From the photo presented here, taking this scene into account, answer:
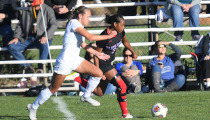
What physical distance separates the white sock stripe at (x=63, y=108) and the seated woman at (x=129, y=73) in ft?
5.33

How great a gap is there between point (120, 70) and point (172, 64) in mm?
1330

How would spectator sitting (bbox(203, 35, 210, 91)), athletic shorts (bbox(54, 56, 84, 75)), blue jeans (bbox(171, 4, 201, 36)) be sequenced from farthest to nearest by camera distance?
blue jeans (bbox(171, 4, 201, 36))
spectator sitting (bbox(203, 35, 210, 91))
athletic shorts (bbox(54, 56, 84, 75))

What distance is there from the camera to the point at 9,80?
14.2 meters

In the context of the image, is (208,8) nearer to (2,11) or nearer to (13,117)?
(2,11)

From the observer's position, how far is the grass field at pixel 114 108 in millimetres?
8031

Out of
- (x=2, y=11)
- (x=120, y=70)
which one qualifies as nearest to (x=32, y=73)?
(x=2, y=11)

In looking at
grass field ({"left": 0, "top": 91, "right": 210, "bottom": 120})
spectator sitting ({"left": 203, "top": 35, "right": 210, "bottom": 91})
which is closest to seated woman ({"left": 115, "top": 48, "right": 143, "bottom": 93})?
grass field ({"left": 0, "top": 91, "right": 210, "bottom": 120})

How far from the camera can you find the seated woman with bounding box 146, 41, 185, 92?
11.3m

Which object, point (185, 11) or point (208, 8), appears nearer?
point (185, 11)

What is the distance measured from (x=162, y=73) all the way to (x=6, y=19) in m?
4.48

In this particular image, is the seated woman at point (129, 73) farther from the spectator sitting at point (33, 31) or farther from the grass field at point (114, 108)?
the spectator sitting at point (33, 31)

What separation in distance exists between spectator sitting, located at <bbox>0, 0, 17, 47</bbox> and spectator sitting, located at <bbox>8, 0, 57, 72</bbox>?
1.28 ft

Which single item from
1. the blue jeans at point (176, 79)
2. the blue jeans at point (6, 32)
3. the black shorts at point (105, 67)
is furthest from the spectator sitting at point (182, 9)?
the black shorts at point (105, 67)

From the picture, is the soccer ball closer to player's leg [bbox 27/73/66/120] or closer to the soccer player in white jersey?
the soccer player in white jersey
